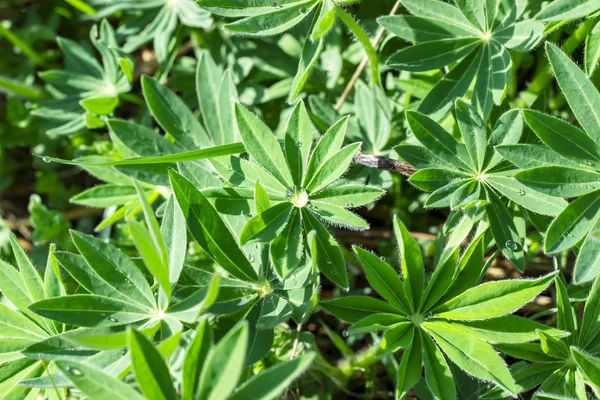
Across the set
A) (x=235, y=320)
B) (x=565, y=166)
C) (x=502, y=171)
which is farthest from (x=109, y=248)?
(x=565, y=166)

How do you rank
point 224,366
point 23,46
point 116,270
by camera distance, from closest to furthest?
point 224,366 < point 116,270 < point 23,46

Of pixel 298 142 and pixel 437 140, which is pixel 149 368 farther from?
pixel 437 140

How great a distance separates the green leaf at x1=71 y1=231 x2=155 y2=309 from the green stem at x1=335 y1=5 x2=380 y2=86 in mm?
1292

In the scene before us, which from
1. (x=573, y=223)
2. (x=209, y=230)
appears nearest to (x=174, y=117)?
(x=209, y=230)

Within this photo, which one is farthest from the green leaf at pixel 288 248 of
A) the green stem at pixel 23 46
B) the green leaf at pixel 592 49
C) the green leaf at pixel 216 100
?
the green stem at pixel 23 46

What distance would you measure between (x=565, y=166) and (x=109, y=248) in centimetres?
167

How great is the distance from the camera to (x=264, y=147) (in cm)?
229

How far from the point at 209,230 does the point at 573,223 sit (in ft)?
4.31

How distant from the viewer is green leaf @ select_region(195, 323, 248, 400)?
1585 millimetres

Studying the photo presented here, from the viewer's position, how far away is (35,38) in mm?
3924

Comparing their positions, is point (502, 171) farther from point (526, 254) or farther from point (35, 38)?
point (35, 38)

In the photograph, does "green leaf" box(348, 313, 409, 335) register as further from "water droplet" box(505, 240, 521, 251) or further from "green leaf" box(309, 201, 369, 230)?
"water droplet" box(505, 240, 521, 251)

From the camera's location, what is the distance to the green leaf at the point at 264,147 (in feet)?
7.48

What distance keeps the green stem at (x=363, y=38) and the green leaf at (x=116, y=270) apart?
1.29m
